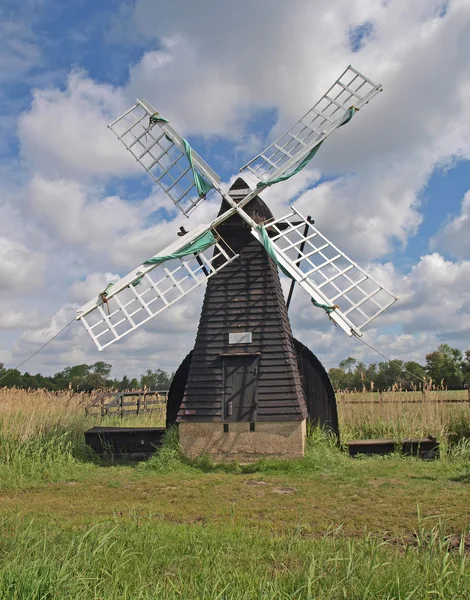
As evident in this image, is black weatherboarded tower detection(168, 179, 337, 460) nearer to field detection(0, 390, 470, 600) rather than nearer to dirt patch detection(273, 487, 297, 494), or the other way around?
field detection(0, 390, 470, 600)

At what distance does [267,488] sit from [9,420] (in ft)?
19.3

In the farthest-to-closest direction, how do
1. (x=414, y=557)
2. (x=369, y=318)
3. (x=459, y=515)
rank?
(x=369, y=318)
(x=459, y=515)
(x=414, y=557)

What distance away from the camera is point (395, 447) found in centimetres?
1168

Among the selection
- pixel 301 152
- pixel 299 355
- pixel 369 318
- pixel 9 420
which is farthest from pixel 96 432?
pixel 301 152

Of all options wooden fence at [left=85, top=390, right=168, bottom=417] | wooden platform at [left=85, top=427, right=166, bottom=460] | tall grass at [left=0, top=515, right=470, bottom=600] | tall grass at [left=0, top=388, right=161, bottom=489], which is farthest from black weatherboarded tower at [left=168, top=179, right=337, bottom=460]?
wooden fence at [left=85, top=390, right=168, bottom=417]

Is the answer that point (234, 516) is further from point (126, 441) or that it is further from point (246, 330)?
point (126, 441)

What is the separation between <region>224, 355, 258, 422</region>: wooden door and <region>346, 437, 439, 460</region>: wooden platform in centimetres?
258

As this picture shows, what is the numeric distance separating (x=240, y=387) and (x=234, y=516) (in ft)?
14.6

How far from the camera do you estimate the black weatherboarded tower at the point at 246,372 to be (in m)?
10.8

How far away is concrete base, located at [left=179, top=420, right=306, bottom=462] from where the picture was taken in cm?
1062

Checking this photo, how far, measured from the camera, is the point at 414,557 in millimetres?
4129

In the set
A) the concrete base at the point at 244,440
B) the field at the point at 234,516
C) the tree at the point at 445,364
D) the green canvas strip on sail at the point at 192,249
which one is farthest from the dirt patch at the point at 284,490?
the tree at the point at 445,364

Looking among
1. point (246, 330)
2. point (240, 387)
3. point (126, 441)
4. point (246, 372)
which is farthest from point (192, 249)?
point (126, 441)

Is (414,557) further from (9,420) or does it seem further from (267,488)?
(9,420)
